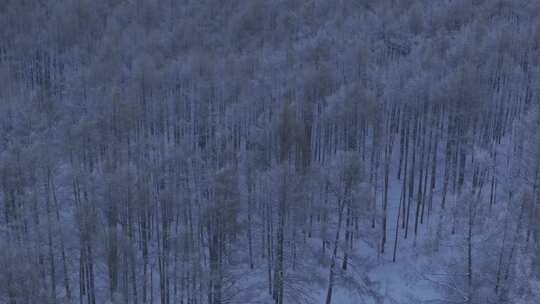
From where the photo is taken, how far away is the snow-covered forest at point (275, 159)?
1613 inches

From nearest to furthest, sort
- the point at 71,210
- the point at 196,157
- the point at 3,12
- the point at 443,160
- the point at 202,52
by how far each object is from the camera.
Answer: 1. the point at 71,210
2. the point at 196,157
3. the point at 443,160
4. the point at 202,52
5. the point at 3,12

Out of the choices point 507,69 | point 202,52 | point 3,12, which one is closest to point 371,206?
point 507,69

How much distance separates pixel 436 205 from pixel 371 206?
25.1 feet

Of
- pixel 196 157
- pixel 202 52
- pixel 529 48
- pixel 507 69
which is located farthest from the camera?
pixel 202 52

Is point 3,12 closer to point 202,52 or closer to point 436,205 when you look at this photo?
point 202,52

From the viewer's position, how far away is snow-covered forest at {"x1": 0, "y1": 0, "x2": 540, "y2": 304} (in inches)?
1613

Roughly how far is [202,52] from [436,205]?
39908mm

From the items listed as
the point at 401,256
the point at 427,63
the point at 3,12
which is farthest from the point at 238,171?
the point at 3,12

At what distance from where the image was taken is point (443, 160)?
60469 millimetres

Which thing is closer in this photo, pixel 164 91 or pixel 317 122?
pixel 317 122

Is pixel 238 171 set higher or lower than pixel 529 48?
lower

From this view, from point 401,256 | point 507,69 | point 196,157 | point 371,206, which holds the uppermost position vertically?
point 507,69

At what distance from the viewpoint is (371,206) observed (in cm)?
5075

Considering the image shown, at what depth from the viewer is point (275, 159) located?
2285 inches
